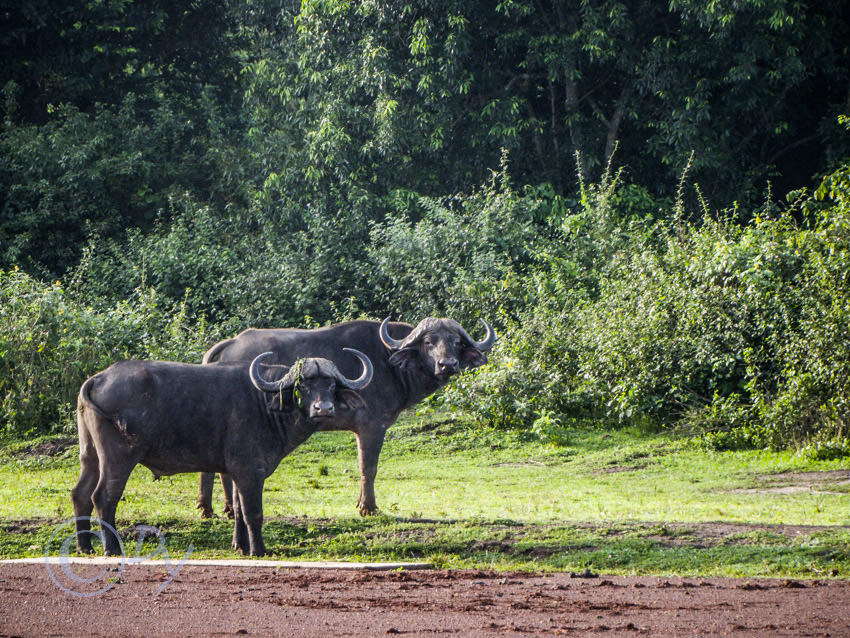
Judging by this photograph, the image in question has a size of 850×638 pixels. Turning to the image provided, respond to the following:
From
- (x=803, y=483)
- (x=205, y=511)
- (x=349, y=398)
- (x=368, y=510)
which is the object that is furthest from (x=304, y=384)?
(x=803, y=483)

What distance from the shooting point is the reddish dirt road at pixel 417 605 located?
6.69 metres

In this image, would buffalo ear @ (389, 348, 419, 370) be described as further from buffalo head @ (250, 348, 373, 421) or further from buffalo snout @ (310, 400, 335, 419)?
buffalo snout @ (310, 400, 335, 419)

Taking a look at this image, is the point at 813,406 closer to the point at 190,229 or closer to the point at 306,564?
the point at 306,564

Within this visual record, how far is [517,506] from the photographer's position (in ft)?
39.9

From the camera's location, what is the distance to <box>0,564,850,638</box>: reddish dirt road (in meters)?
6.69

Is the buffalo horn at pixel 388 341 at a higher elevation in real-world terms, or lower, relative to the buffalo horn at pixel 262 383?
higher

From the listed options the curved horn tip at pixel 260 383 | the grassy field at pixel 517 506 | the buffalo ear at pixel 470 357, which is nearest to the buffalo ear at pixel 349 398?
the curved horn tip at pixel 260 383

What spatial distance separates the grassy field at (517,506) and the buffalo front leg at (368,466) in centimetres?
18

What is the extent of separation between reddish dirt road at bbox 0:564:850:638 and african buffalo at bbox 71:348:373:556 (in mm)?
1116

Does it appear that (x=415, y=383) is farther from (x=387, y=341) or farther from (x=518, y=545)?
(x=518, y=545)

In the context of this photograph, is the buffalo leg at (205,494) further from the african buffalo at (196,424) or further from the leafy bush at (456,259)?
the leafy bush at (456,259)

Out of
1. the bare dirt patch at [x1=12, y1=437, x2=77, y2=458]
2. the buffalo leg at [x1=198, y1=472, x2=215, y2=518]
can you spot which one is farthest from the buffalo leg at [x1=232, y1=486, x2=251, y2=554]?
the bare dirt patch at [x1=12, y1=437, x2=77, y2=458]

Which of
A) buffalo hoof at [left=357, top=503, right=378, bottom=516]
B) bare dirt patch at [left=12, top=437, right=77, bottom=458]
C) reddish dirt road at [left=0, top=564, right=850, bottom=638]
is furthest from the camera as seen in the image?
bare dirt patch at [left=12, top=437, right=77, bottom=458]

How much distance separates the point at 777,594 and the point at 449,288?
1463 centimetres
